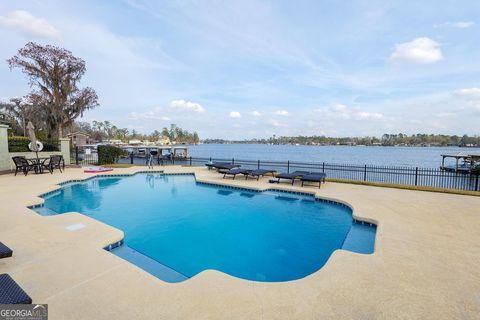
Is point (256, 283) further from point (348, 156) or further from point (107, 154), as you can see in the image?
point (348, 156)

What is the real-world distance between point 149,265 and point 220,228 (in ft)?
8.40

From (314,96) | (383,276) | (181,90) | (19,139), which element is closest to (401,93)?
(314,96)

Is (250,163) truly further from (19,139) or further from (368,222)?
(19,139)

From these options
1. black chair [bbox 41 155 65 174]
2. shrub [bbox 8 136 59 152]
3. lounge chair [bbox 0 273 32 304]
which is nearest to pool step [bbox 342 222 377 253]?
lounge chair [bbox 0 273 32 304]

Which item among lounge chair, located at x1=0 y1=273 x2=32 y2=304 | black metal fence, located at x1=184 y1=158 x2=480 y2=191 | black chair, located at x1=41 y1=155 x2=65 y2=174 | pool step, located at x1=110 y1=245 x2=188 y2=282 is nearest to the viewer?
lounge chair, located at x1=0 y1=273 x2=32 y2=304

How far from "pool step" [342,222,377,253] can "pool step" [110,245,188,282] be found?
388 cm

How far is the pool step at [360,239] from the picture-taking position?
5648 millimetres

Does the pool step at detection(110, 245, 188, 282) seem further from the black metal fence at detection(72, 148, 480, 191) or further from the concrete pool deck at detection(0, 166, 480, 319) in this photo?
Answer: the black metal fence at detection(72, 148, 480, 191)

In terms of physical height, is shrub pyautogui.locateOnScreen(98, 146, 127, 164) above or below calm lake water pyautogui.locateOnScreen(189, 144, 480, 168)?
above

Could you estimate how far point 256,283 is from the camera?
3.65 meters

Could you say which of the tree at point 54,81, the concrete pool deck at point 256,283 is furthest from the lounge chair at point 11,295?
the tree at point 54,81

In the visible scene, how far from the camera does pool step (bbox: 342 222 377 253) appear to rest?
565 cm

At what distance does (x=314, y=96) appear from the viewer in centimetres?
3275

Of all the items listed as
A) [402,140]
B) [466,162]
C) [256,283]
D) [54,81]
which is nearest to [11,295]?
[256,283]
